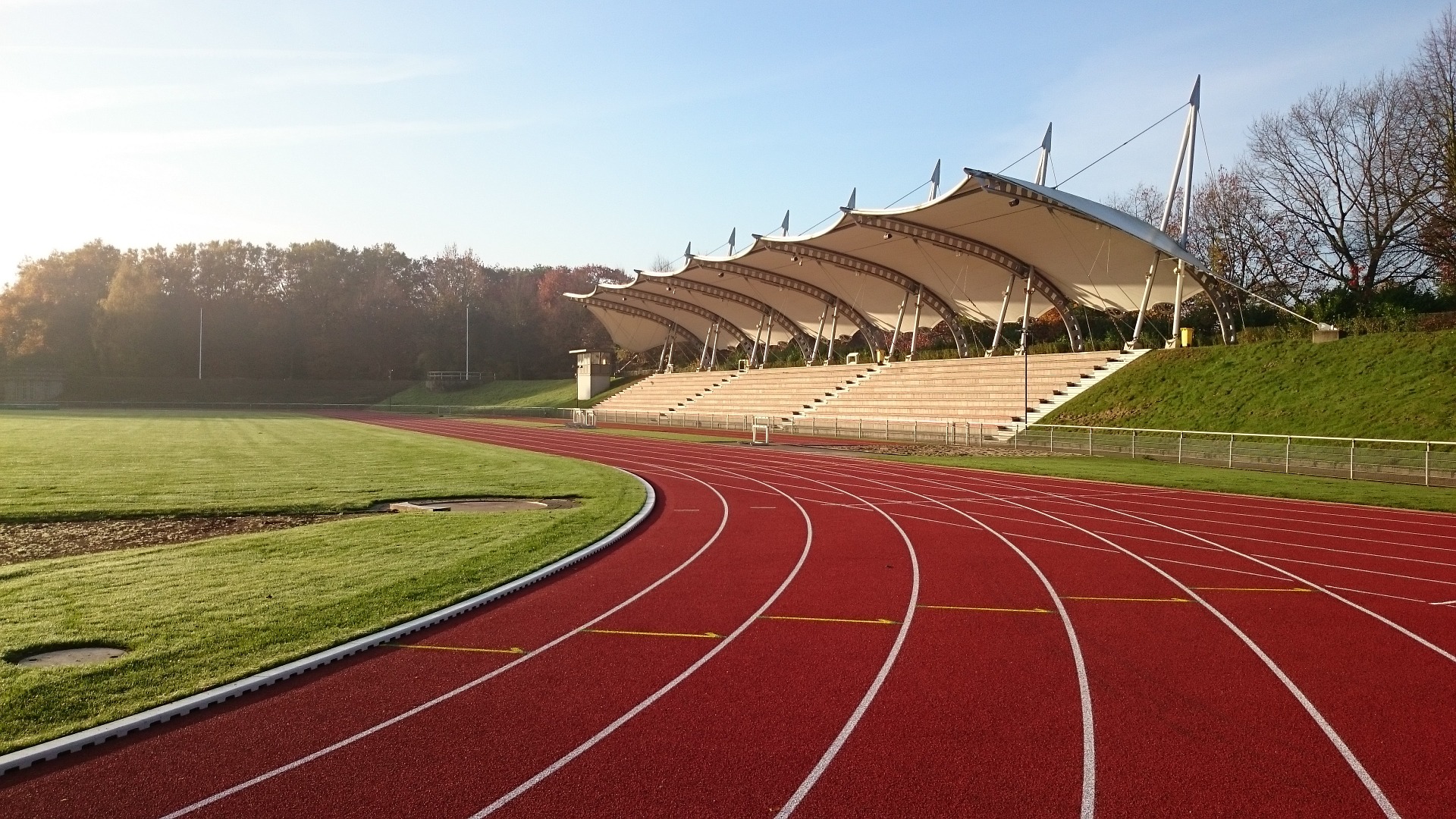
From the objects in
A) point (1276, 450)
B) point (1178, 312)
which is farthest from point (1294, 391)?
point (1178, 312)

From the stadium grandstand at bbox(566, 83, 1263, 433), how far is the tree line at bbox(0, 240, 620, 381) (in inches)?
1367

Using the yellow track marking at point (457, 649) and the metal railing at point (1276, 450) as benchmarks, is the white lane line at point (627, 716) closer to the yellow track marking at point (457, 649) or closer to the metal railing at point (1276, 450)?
the yellow track marking at point (457, 649)

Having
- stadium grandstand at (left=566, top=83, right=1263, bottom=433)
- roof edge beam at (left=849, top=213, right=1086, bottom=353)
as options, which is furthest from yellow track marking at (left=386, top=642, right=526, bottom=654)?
Answer: roof edge beam at (left=849, top=213, right=1086, bottom=353)

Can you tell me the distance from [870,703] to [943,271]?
4244cm

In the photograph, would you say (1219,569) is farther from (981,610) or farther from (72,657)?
(72,657)

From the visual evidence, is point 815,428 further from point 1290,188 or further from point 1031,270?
point 1290,188

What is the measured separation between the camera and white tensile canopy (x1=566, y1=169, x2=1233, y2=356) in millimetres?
35031

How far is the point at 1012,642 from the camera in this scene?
24.5ft

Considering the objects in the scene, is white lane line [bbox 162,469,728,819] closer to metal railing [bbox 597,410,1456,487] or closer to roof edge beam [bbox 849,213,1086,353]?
metal railing [bbox 597,410,1456,487]

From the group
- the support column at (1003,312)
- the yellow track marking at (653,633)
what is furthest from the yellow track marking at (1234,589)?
the support column at (1003,312)

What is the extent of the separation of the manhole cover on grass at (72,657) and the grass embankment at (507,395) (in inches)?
2394

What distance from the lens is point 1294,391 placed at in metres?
28.4

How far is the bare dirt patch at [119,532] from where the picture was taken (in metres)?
10.6

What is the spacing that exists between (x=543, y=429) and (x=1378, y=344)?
35.1 metres
